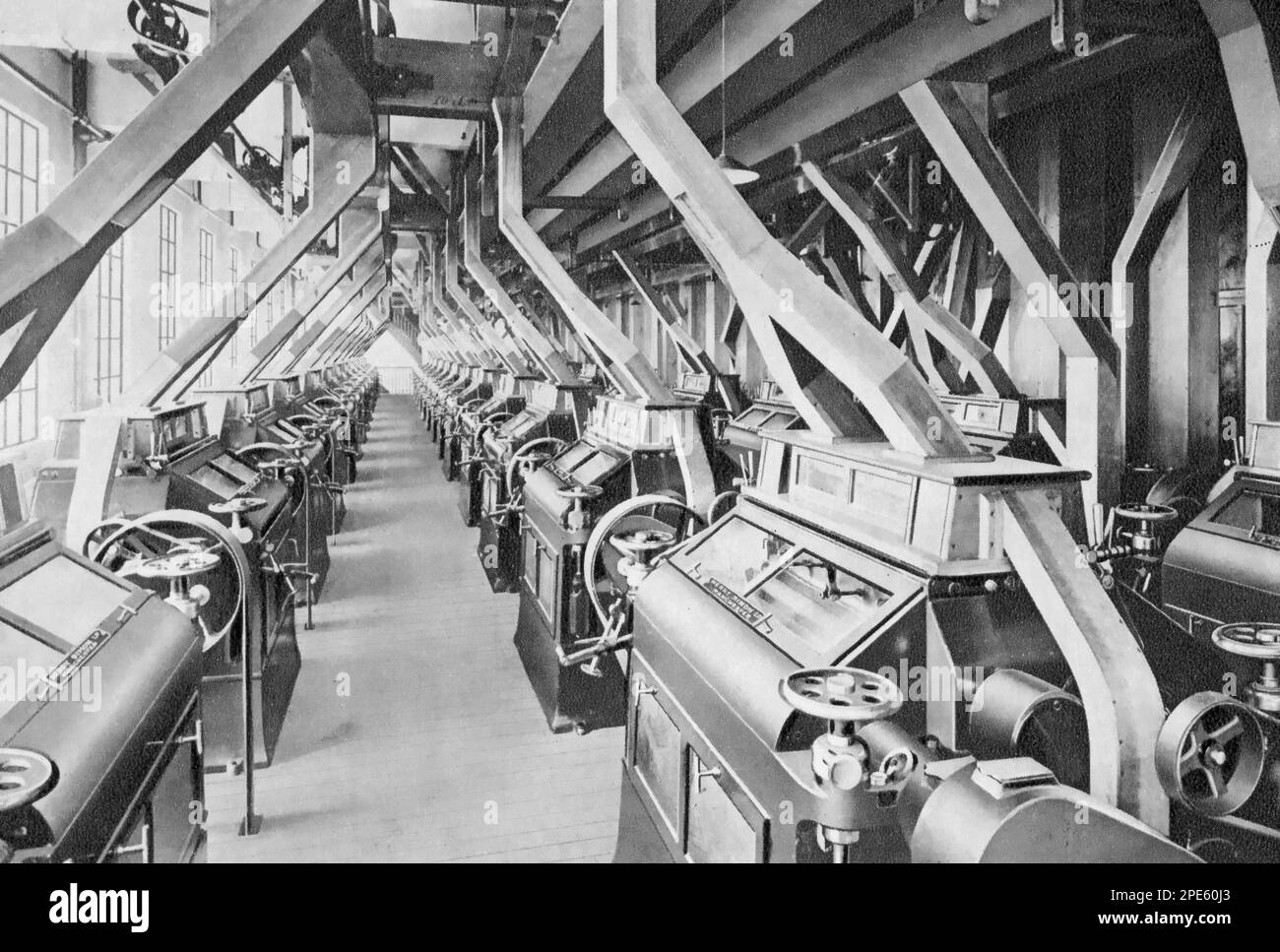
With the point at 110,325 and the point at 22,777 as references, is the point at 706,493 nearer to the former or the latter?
the point at 22,777

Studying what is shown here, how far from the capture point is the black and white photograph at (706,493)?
1.74m

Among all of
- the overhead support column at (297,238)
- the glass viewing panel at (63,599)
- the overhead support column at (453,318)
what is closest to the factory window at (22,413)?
the overhead support column at (297,238)

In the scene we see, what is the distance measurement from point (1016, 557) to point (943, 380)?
499cm

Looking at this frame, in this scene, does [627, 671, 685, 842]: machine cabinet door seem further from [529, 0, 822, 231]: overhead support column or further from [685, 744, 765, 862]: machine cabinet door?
[529, 0, 822, 231]: overhead support column

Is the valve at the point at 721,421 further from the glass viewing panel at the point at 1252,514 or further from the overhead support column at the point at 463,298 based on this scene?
the glass viewing panel at the point at 1252,514

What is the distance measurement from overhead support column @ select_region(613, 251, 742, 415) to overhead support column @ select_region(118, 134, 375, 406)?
15.6 feet

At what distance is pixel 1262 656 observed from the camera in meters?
1.79

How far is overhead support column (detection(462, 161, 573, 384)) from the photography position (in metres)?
7.84

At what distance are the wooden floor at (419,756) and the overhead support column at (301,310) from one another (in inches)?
99.8

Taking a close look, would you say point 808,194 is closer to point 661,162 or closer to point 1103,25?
point 1103,25

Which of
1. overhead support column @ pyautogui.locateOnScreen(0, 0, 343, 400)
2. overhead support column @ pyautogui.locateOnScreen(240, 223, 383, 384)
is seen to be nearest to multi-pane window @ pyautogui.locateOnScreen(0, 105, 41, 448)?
overhead support column @ pyautogui.locateOnScreen(240, 223, 383, 384)

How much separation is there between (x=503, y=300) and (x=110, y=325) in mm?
3953
